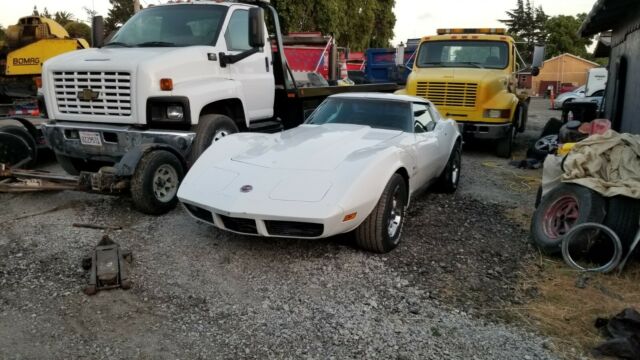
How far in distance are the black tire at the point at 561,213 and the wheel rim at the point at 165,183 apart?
12.3 ft

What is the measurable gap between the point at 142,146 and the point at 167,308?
2.22 metres

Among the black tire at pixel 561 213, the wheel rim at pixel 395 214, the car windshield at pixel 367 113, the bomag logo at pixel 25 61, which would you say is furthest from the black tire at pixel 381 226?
the bomag logo at pixel 25 61

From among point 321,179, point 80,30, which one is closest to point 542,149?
point 321,179

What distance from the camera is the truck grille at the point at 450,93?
31.1ft

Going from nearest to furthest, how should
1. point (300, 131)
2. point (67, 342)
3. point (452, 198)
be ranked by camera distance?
point (67, 342), point (300, 131), point (452, 198)

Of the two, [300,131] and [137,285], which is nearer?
[137,285]

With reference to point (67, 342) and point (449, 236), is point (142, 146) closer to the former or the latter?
point (67, 342)

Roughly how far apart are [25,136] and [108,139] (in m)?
1.85

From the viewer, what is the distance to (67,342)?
303 cm

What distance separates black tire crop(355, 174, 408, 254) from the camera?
426 cm

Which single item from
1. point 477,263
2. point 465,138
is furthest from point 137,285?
point 465,138

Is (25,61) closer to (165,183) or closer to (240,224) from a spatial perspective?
(165,183)

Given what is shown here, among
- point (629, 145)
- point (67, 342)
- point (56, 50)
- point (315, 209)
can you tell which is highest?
point (56, 50)

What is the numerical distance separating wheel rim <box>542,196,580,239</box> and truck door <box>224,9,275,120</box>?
4.13m
